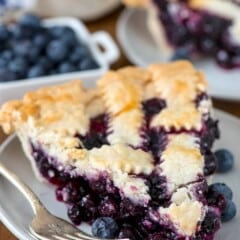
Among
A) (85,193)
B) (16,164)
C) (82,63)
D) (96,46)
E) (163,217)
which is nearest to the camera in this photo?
(163,217)

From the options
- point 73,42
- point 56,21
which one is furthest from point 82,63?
point 56,21

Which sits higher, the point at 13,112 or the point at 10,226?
the point at 13,112

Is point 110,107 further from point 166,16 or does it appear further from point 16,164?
point 166,16

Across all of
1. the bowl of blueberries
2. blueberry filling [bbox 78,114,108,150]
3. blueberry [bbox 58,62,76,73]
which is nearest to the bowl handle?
the bowl of blueberries

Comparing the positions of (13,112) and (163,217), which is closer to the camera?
(163,217)

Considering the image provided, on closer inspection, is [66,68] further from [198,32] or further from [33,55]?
[198,32]

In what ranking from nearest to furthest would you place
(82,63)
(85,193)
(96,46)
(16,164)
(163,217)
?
1. (163,217)
2. (85,193)
3. (16,164)
4. (82,63)
5. (96,46)

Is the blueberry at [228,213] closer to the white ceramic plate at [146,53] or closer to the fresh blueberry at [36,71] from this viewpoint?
the white ceramic plate at [146,53]
